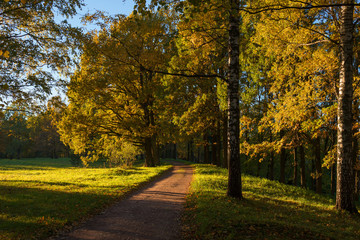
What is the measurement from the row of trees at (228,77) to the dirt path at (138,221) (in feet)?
8.66

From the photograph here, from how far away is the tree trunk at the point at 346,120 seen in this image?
25.9 feet

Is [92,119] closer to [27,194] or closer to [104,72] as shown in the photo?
[104,72]

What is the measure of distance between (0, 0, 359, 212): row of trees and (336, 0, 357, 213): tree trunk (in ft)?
0.10

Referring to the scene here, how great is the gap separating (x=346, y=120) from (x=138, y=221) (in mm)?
7619

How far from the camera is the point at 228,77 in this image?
9117 millimetres

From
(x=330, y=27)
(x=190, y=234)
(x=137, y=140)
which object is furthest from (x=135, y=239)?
(x=137, y=140)

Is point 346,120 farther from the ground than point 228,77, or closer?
closer

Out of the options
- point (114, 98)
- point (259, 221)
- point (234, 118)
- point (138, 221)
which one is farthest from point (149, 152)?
point (259, 221)

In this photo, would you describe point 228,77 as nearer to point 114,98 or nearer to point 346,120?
point 346,120

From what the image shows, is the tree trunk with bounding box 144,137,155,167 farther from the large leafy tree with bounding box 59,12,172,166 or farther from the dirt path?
the dirt path

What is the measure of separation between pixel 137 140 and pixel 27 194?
13046mm

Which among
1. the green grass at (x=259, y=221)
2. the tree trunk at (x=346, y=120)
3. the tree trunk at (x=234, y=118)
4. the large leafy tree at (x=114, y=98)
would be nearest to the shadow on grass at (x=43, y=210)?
the green grass at (x=259, y=221)

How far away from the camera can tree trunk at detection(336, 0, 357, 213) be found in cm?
790

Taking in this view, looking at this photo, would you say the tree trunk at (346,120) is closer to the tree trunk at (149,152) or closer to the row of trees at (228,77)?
the row of trees at (228,77)
